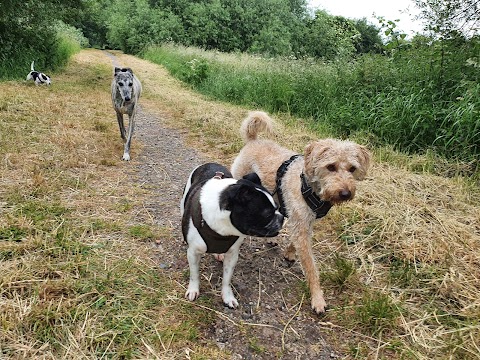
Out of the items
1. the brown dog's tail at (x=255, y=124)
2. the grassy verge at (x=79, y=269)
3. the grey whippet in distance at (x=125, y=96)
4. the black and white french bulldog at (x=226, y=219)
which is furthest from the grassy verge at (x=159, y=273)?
the brown dog's tail at (x=255, y=124)

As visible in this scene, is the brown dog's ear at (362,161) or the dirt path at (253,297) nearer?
the dirt path at (253,297)

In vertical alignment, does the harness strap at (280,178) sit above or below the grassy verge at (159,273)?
above

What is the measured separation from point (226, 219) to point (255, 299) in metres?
0.89

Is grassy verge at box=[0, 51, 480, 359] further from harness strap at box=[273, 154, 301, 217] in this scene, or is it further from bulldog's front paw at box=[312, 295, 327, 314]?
harness strap at box=[273, 154, 301, 217]

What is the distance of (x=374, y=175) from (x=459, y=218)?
1.32m

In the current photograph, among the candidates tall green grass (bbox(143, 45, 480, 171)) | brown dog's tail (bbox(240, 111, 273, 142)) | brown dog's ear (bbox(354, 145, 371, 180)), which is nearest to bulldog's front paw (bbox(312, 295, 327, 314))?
brown dog's ear (bbox(354, 145, 371, 180))

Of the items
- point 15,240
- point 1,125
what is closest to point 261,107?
point 1,125

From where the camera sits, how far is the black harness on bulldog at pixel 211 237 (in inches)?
103

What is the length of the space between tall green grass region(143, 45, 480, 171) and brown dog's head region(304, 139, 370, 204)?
2685 millimetres

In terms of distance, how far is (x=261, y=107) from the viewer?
9508 mm

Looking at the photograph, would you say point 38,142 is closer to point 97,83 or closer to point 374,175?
point 374,175

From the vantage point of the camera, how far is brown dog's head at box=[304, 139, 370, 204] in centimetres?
301

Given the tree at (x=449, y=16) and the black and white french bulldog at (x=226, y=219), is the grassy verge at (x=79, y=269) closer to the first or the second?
the black and white french bulldog at (x=226, y=219)

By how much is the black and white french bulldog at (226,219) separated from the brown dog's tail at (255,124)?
1.34m
